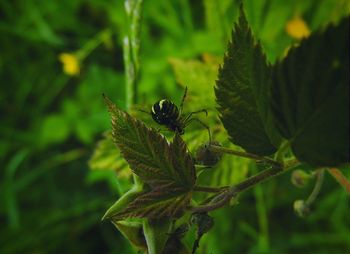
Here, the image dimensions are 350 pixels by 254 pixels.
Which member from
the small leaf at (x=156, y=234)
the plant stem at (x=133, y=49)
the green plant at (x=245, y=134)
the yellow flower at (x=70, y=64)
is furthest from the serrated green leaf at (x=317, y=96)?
the yellow flower at (x=70, y=64)

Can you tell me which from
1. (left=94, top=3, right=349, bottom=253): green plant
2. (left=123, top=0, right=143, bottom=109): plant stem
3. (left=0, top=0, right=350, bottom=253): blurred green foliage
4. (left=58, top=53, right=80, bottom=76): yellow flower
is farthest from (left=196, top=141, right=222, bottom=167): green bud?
(left=58, top=53, right=80, bottom=76): yellow flower

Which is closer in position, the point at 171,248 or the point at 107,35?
the point at 171,248

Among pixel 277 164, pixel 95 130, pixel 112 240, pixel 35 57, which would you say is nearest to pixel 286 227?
pixel 112 240

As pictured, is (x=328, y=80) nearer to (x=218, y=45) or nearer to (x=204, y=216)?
(x=204, y=216)

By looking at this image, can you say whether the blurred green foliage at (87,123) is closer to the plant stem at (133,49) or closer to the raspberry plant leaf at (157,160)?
the plant stem at (133,49)

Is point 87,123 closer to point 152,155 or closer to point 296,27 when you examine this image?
point 296,27

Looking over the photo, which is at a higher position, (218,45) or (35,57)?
(35,57)
